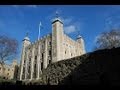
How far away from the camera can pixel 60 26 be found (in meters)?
55.6

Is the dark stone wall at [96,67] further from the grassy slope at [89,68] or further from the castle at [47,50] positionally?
the castle at [47,50]

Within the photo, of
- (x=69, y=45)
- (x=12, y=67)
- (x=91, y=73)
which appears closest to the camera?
(x=91, y=73)

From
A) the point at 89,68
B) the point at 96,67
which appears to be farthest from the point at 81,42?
the point at 96,67

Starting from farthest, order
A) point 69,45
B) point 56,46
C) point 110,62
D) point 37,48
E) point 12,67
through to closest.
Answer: point 12,67, point 37,48, point 69,45, point 56,46, point 110,62

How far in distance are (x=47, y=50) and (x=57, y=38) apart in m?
6.50

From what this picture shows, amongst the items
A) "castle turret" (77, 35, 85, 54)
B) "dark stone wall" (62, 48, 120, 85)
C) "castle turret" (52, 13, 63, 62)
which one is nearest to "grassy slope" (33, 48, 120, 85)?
"dark stone wall" (62, 48, 120, 85)

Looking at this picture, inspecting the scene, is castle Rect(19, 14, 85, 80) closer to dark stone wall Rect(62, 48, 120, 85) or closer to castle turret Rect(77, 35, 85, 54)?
castle turret Rect(77, 35, 85, 54)

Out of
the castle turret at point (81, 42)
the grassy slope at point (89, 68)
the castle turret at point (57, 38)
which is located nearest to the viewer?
the grassy slope at point (89, 68)

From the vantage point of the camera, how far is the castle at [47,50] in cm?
5356

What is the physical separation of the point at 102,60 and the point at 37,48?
1872 inches

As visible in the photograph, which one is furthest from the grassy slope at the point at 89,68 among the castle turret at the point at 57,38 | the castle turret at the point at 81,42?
the castle turret at the point at 81,42
